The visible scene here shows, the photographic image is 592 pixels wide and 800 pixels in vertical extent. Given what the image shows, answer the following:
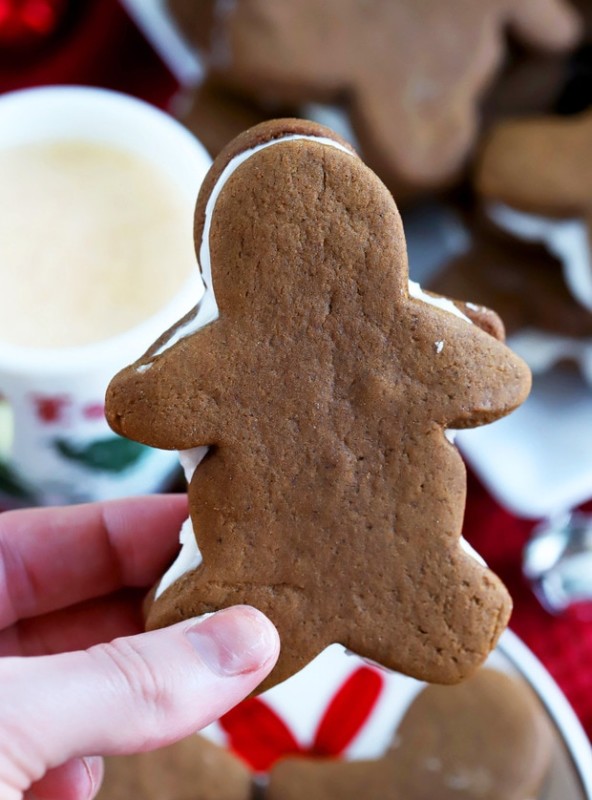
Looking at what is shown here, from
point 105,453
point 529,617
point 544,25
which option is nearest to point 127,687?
point 105,453

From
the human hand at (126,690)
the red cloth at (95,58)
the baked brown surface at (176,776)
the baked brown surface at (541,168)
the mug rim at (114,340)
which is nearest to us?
the human hand at (126,690)

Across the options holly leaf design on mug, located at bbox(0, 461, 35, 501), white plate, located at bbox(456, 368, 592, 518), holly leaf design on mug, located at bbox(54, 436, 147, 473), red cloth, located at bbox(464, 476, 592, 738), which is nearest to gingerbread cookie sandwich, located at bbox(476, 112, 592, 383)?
white plate, located at bbox(456, 368, 592, 518)

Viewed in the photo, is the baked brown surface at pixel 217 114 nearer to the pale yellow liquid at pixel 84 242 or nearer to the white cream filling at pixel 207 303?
the pale yellow liquid at pixel 84 242

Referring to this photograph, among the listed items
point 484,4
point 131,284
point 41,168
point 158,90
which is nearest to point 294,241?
point 131,284

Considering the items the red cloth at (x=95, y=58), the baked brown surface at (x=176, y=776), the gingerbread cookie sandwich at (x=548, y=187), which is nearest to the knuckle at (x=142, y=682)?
the baked brown surface at (x=176, y=776)

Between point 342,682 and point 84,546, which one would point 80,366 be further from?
point 342,682

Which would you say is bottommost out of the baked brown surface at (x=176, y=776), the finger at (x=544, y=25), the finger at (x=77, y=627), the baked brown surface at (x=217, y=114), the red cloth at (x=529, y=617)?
the red cloth at (x=529, y=617)

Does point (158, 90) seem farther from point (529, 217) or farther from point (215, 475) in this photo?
point (215, 475)
